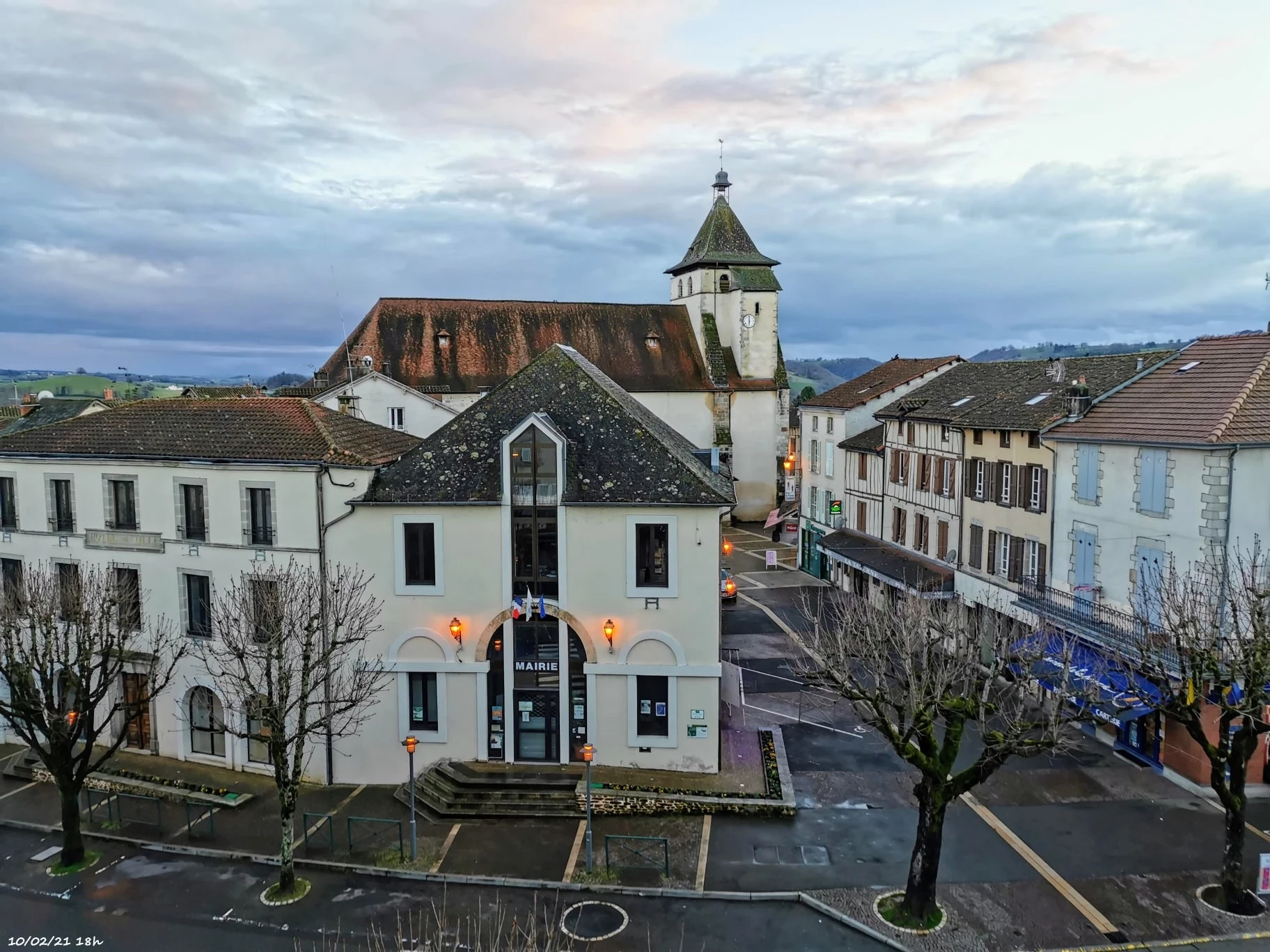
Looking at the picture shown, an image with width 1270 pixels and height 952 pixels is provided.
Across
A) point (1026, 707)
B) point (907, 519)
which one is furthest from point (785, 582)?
point (1026, 707)

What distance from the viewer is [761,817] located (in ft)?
72.8

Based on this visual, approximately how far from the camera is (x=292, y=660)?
22.5 metres

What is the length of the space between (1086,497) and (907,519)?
12896 mm

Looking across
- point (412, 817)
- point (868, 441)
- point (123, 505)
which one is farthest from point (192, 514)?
point (868, 441)

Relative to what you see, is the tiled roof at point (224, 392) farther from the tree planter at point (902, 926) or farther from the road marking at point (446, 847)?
the tree planter at point (902, 926)

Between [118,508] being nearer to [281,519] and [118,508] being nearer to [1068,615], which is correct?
[281,519]

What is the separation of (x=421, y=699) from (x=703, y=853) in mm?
9016

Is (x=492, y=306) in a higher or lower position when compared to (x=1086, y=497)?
higher

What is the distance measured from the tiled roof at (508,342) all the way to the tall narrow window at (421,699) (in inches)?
1310

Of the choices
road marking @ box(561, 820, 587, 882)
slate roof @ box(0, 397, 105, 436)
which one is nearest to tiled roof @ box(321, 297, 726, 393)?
slate roof @ box(0, 397, 105, 436)

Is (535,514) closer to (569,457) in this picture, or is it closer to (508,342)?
(569,457)

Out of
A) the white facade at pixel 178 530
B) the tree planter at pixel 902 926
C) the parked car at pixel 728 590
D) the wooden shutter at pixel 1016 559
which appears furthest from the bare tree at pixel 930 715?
the parked car at pixel 728 590

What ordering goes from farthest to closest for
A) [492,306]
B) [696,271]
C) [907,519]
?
1. [696,271]
2. [492,306]
3. [907,519]

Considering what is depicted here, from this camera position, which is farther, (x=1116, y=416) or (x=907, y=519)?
(x=907, y=519)
